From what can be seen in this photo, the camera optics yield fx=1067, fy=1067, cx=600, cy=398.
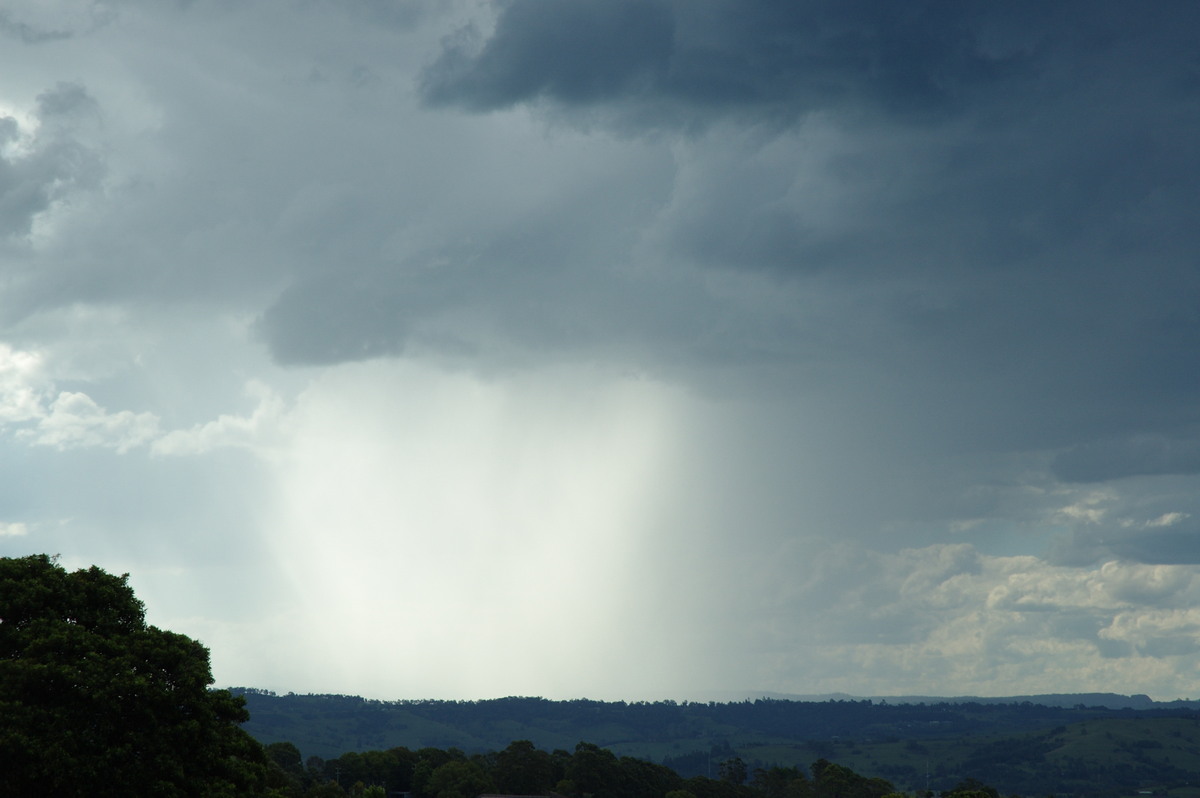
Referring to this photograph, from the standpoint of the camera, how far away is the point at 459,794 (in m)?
197

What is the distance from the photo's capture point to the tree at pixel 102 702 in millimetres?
52219

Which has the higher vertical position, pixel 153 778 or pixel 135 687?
pixel 135 687

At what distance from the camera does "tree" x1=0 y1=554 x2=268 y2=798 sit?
171 ft

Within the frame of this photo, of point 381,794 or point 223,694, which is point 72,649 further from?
point 381,794

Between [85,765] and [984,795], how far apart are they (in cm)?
12082

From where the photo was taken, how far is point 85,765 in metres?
52.4

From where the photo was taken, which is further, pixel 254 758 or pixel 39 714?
pixel 254 758

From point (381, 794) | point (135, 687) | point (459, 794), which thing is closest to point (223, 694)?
point (135, 687)

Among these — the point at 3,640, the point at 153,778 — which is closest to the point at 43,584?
the point at 3,640

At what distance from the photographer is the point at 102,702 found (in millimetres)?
53812

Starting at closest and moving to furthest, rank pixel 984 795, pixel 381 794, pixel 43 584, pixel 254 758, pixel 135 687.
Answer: pixel 135 687 < pixel 43 584 < pixel 254 758 < pixel 381 794 < pixel 984 795

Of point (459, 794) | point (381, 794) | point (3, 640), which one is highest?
point (3, 640)

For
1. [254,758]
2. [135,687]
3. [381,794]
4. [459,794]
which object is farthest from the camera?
[459,794]

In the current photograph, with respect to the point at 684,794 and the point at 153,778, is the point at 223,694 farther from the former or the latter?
the point at 684,794
